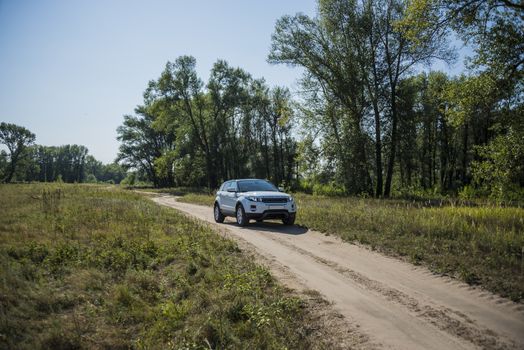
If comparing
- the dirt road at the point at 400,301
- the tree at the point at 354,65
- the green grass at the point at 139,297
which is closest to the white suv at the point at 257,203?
the green grass at the point at 139,297

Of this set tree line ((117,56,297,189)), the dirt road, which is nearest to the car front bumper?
the dirt road

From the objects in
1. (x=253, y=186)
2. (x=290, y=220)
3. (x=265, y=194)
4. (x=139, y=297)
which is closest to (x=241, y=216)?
(x=265, y=194)

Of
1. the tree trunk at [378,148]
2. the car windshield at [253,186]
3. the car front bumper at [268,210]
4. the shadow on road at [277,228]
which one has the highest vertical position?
the tree trunk at [378,148]

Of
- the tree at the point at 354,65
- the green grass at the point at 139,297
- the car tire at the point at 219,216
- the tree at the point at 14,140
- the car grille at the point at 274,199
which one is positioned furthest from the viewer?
the tree at the point at 14,140

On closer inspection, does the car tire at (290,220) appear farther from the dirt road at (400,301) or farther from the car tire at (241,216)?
the dirt road at (400,301)

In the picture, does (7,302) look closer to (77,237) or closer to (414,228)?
(77,237)

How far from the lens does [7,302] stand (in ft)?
18.1

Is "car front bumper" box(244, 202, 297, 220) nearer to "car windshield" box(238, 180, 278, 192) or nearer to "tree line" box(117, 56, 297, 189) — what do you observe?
"car windshield" box(238, 180, 278, 192)

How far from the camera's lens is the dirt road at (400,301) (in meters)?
4.18

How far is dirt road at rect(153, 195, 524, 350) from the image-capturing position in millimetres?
4180

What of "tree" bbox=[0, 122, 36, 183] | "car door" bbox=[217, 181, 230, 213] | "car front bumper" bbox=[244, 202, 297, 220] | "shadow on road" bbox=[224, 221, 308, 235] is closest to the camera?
"shadow on road" bbox=[224, 221, 308, 235]

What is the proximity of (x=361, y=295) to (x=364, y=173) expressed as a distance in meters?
21.5

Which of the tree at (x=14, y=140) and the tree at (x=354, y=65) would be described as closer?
the tree at (x=354, y=65)

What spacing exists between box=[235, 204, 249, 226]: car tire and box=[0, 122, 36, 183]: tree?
86055 mm
